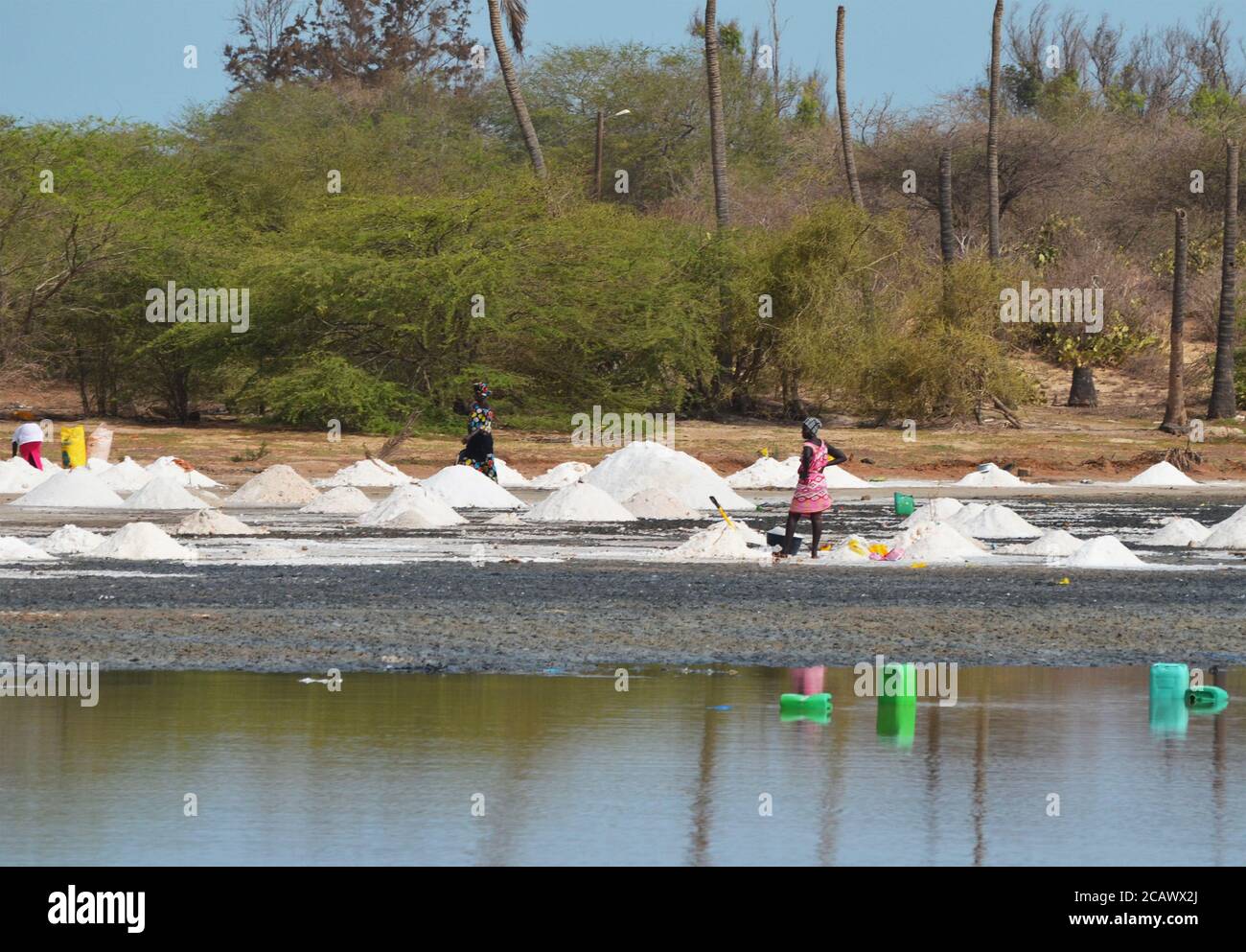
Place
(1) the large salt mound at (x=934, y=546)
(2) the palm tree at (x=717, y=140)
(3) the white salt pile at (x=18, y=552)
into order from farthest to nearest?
1. (2) the palm tree at (x=717, y=140)
2. (1) the large salt mound at (x=934, y=546)
3. (3) the white salt pile at (x=18, y=552)

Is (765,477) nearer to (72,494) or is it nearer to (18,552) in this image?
(72,494)

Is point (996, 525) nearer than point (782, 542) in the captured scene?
No

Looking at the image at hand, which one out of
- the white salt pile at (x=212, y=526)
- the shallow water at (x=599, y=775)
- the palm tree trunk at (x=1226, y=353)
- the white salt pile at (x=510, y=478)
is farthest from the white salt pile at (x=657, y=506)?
the palm tree trunk at (x=1226, y=353)

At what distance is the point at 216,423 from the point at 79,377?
4.03m

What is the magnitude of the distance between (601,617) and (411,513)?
9916 millimetres

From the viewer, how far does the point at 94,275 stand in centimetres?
4275

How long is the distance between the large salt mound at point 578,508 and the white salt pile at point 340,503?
7.32 feet

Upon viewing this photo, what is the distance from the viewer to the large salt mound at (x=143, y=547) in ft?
61.9

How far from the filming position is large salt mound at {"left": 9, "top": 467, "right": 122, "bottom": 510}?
89.1 feet

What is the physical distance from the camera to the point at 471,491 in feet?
91.0

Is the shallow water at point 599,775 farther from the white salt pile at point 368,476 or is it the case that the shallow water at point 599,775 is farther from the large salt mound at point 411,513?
the white salt pile at point 368,476

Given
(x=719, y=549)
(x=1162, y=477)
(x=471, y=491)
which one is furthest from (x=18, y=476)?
(x=1162, y=477)
